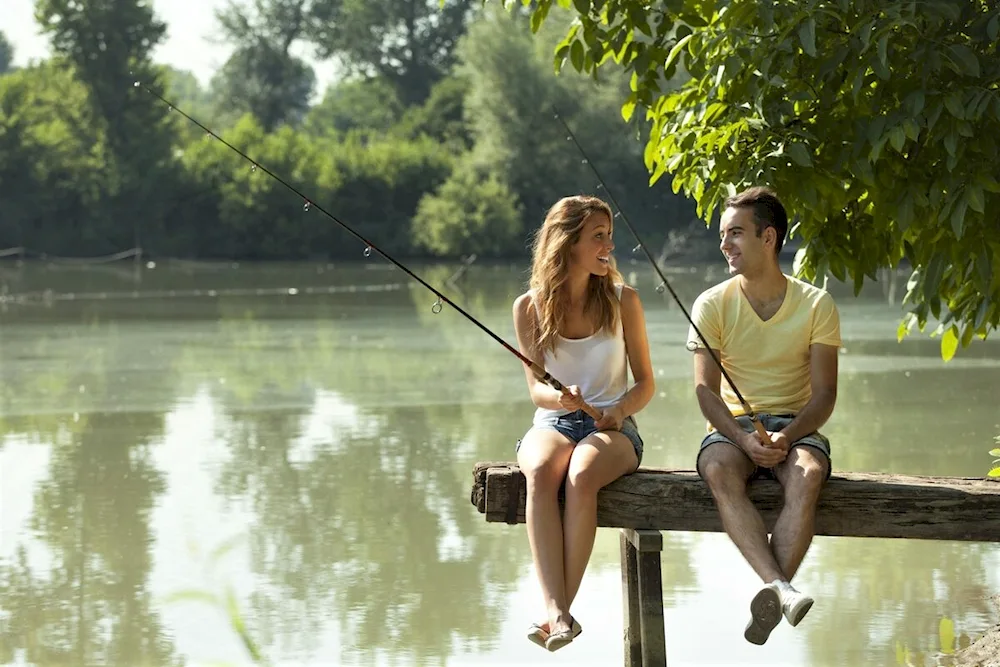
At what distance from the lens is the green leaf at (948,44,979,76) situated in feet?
13.6

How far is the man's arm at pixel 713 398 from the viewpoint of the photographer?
3980 millimetres

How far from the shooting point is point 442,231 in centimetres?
4894

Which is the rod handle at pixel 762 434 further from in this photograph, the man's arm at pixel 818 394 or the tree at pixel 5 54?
the tree at pixel 5 54

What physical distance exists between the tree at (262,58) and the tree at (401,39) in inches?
48.7

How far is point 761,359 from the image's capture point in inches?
162

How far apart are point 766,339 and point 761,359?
0.05 meters

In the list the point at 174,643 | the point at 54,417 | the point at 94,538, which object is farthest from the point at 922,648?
the point at 54,417

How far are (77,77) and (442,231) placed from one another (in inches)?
533

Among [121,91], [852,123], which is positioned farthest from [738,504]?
[121,91]

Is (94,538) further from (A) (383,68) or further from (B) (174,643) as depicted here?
(A) (383,68)

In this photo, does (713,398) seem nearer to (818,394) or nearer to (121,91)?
(818,394)

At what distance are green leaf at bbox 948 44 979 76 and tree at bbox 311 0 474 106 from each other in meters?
62.4

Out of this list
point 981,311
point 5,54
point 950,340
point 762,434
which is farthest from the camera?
point 5,54

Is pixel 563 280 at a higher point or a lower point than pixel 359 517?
higher
